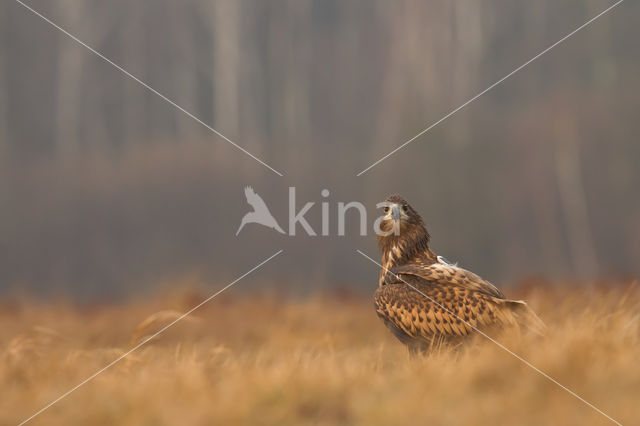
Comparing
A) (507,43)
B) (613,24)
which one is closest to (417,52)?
(507,43)

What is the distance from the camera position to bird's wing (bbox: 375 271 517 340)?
15.7 ft

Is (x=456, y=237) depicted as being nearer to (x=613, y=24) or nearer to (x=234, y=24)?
(x=613, y=24)

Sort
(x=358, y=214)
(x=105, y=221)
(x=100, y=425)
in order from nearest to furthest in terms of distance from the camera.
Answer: (x=100, y=425), (x=358, y=214), (x=105, y=221)

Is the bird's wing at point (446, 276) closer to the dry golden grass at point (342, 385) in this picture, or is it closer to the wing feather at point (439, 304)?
the wing feather at point (439, 304)

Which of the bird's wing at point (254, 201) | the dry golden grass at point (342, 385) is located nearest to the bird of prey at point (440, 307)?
the dry golden grass at point (342, 385)

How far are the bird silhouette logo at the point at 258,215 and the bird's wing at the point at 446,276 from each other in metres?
7.05

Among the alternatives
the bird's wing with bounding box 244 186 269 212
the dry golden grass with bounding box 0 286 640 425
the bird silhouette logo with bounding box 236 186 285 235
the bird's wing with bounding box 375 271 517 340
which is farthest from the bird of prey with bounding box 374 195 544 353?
the bird's wing with bounding box 244 186 269 212

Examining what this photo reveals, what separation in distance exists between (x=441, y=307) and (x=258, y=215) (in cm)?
802

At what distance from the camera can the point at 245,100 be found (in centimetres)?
1902

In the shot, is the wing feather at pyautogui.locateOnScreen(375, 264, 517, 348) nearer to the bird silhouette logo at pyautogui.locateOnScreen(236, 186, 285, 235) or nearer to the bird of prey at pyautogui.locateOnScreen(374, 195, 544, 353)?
the bird of prey at pyautogui.locateOnScreen(374, 195, 544, 353)

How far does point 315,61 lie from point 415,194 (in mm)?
7165

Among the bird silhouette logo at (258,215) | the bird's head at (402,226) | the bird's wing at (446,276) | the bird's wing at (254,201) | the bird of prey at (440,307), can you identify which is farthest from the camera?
the bird's wing at (254,201)

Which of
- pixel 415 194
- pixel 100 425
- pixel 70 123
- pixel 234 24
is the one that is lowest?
pixel 100 425

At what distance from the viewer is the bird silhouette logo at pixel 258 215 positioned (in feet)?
40.5
